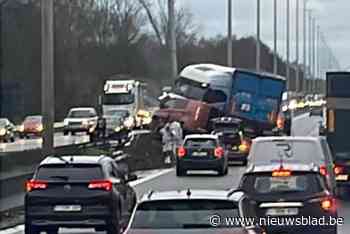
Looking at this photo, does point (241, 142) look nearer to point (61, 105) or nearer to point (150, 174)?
point (150, 174)

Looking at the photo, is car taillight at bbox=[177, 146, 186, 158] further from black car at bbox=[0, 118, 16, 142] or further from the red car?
the red car

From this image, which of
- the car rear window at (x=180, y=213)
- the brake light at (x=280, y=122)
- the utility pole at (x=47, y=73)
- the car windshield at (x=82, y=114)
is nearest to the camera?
the car rear window at (x=180, y=213)

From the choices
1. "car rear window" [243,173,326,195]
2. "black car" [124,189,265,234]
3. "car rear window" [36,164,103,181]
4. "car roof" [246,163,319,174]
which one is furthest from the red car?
"black car" [124,189,265,234]

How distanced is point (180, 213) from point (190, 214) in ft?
0.38

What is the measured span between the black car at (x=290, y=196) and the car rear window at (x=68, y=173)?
12.1ft

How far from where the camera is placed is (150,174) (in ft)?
146

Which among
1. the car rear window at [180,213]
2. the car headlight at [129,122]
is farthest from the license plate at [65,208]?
the car headlight at [129,122]

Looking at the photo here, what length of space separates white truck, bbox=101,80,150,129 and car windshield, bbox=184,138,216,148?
73.2 ft

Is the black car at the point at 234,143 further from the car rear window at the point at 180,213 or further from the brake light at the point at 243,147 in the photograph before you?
the car rear window at the point at 180,213

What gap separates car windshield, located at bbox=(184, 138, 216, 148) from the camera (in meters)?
42.2

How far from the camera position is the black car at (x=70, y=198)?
20.4 metres

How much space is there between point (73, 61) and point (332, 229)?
229 ft

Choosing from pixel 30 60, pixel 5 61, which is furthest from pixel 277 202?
pixel 30 60

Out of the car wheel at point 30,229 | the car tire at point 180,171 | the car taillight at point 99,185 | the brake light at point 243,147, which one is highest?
the car taillight at point 99,185
